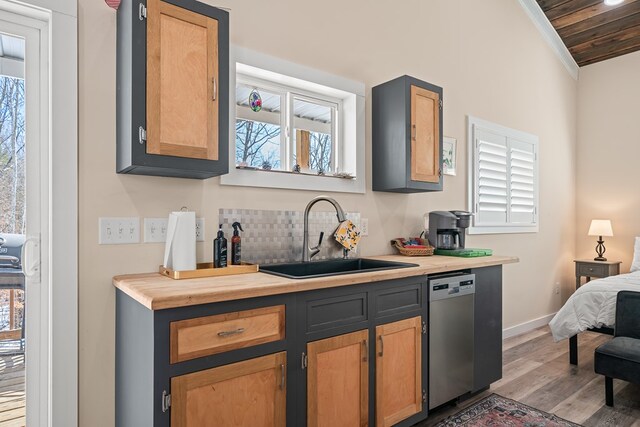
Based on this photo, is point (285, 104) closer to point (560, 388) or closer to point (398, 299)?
point (398, 299)

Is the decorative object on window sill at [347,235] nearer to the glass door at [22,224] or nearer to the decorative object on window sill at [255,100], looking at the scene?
the decorative object on window sill at [255,100]

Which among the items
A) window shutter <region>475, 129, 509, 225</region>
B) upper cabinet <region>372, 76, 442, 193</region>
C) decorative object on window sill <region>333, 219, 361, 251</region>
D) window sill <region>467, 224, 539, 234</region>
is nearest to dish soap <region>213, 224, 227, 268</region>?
decorative object on window sill <region>333, 219, 361, 251</region>

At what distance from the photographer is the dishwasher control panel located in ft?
7.96

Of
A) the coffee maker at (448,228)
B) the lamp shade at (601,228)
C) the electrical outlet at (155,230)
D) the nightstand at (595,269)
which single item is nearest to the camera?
the electrical outlet at (155,230)

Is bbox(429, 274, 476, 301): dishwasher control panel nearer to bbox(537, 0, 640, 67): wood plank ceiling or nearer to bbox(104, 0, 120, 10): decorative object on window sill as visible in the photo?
bbox(104, 0, 120, 10): decorative object on window sill

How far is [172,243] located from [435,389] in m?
1.76

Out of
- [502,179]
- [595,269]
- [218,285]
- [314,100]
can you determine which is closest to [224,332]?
[218,285]

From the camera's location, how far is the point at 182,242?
188cm

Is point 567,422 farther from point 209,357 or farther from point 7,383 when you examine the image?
point 7,383

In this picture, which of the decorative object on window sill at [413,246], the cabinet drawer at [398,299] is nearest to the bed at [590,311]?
the decorative object on window sill at [413,246]

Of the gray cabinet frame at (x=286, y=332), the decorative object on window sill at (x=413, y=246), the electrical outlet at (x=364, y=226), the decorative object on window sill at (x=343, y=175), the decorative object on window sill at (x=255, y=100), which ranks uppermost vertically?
the decorative object on window sill at (x=255, y=100)

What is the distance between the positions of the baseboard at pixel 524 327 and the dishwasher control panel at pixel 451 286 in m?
1.93

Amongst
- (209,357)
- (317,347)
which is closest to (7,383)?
(209,357)

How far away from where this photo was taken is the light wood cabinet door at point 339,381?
6.06ft
